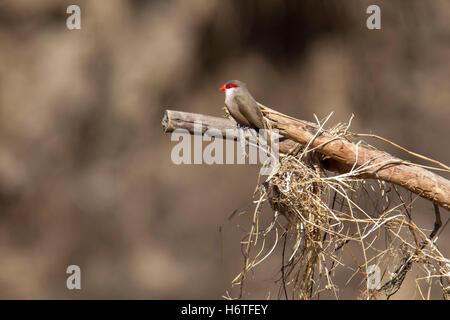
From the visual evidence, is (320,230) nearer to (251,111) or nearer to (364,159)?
(364,159)

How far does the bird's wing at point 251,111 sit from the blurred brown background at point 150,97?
1364 millimetres

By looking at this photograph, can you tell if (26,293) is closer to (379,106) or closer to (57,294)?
(57,294)

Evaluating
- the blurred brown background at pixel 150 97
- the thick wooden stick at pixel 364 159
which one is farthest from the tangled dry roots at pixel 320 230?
the blurred brown background at pixel 150 97

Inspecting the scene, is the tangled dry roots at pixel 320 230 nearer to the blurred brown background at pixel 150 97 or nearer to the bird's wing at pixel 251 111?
the bird's wing at pixel 251 111

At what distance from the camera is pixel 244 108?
164cm

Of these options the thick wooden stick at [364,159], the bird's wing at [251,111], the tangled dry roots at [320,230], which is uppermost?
the bird's wing at [251,111]

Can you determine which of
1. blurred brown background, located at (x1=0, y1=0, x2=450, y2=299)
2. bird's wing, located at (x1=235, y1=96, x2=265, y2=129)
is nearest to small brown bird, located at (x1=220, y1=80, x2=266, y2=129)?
bird's wing, located at (x1=235, y1=96, x2=265, y2=129)

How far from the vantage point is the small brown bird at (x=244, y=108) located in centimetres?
163

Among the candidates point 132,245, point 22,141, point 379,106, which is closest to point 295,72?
point 379,106

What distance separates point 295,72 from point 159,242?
1.22 m

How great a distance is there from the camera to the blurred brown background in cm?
287

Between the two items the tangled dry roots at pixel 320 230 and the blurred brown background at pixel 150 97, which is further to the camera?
the blurred brown background at pixel 150 97

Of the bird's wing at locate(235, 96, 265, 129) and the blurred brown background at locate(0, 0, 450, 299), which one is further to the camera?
the blurred brown background at locate(0, 0, 450, 299)

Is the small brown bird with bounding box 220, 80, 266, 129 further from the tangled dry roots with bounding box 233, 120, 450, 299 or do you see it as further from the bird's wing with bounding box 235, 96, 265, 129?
the tangled dry roots with bounding box 233, 120, 450, 299
